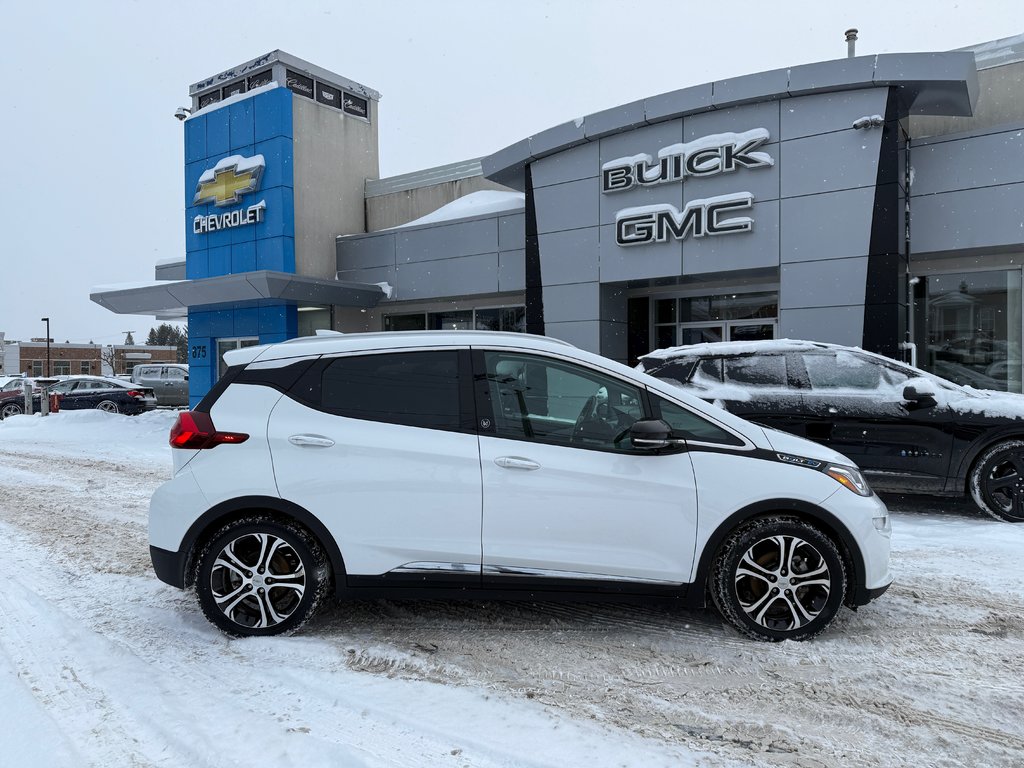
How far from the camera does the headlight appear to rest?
12.4ft

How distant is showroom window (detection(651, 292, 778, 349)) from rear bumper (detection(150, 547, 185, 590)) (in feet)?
35.3

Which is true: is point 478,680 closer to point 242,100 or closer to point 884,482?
point 884,482

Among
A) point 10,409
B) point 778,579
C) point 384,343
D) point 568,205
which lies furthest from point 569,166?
point 10,409

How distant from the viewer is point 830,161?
35.7 feet

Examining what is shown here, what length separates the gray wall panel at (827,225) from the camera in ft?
34.9

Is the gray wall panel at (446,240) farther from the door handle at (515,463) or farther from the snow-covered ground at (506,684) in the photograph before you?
the door handle at (515,463)

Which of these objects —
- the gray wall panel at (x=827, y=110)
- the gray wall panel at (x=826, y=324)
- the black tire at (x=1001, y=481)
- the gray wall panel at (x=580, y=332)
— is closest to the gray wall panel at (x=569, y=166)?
the gray wall panel at (x=580, y=332)

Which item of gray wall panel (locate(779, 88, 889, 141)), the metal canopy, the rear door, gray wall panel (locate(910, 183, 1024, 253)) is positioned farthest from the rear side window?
the metal canopy

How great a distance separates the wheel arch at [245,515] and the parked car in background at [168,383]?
2534 centimetres

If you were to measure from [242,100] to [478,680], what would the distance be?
18832 mm

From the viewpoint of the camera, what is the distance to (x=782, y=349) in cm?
769

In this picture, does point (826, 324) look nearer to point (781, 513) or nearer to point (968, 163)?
point (968, 163)

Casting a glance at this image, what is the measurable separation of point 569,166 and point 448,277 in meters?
4.00

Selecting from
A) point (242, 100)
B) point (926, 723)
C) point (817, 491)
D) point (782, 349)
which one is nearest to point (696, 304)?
point (782, 349)
